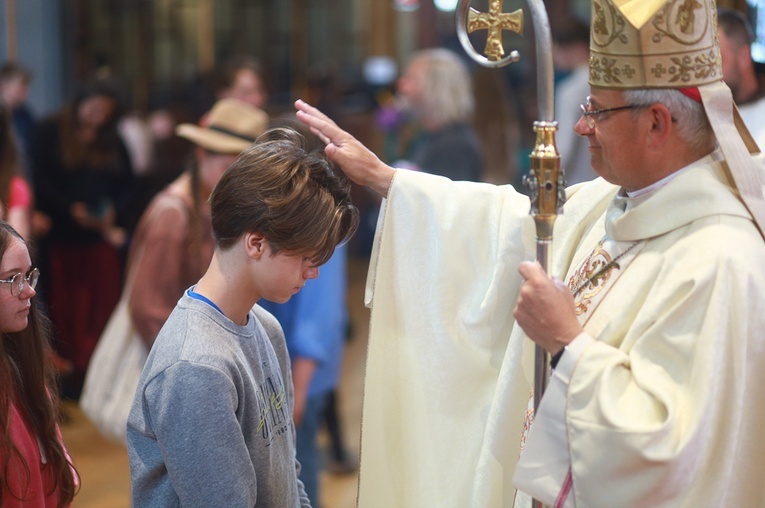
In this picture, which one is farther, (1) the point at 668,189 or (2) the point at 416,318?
(2) the point at 416,318

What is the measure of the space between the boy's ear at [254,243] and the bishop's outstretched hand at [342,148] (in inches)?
15.2

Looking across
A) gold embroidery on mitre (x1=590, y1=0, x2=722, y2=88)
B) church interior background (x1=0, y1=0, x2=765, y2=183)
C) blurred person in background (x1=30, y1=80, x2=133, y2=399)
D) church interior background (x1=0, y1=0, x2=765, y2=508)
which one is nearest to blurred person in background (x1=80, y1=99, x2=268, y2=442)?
church interior background (x1=0, y1=0, x2=765, y2=508)

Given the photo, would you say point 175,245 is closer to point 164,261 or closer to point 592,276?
point 164,261

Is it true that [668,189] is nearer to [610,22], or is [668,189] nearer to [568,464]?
[610,22]

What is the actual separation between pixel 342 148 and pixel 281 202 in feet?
1.33

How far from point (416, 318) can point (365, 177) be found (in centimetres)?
36

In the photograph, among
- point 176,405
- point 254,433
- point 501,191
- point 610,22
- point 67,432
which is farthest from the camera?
point 67,432

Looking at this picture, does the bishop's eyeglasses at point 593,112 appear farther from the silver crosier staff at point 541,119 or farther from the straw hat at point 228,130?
the straw hat at point 228,130

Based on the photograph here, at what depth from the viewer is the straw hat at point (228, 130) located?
3.34 m

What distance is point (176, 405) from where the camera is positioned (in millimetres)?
1773

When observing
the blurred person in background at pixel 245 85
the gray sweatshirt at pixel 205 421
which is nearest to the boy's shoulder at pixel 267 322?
the gray sweatshirt at pixel 205 421

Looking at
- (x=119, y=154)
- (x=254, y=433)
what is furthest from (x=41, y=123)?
(x=254, y=433)

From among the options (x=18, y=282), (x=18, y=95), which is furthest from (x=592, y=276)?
(x=18, y=95)

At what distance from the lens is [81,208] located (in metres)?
5.58
